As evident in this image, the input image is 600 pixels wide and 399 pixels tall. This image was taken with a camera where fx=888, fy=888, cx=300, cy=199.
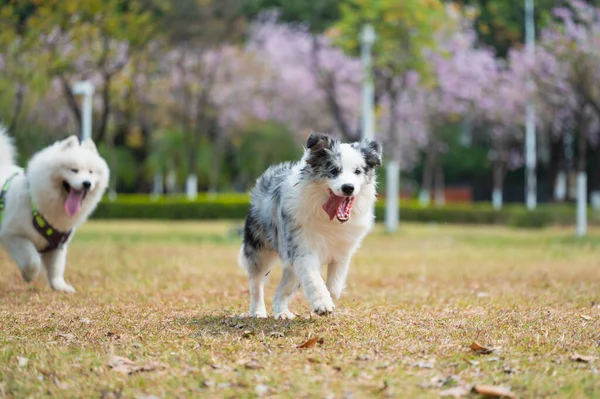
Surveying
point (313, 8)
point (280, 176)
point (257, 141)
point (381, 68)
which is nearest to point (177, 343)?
point (280, 176)

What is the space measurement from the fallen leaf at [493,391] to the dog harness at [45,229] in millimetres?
5718

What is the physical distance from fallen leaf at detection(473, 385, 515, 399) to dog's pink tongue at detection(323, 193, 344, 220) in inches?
88.2

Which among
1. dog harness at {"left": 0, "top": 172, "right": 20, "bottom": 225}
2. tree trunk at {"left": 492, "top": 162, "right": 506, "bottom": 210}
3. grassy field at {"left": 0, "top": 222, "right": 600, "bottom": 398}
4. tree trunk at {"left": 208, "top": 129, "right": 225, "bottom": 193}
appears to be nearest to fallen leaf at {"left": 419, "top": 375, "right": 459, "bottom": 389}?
grassy field at {"left": 0, "top": 222, "right": 600, "bottom": 398}

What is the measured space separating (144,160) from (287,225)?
41083 mm

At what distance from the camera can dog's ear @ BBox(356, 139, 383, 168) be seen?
21.1 ft

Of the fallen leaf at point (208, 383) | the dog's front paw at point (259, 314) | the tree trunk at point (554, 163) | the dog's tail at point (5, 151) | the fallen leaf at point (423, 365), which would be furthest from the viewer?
the tree trunk at point (554, 163)

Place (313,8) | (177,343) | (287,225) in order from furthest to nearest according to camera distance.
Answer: (313,8) < (287,225) < (177,343)

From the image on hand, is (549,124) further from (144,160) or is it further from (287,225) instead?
(287,225)

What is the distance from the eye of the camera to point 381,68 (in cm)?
2505

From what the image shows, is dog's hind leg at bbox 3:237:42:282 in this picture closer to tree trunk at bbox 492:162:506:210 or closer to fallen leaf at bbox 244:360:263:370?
fallen leaf at bbox 244:360:263:370

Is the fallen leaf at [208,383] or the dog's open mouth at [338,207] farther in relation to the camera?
the dog's open mouth at [338,207]

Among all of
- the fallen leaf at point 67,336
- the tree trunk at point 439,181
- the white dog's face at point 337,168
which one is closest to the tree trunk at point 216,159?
the tree trunk at point 439,181

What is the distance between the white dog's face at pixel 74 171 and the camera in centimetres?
872

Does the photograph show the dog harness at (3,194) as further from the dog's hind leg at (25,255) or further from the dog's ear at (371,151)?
the dog's ear at (371,151)
